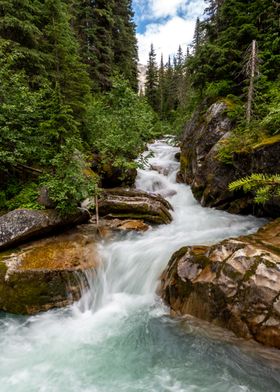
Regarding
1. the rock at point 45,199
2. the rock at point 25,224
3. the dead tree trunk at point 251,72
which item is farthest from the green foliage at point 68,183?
the dead tree trunk at point 251,72

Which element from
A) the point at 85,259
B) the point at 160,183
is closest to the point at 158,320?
the point at 85,259

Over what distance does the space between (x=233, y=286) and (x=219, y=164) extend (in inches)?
249

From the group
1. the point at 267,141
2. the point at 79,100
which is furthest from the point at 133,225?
the point at 79,100

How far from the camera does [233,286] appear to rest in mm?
4992

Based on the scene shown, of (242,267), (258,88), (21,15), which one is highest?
(21,15)

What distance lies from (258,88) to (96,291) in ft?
31.8

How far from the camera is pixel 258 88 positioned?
10.9 meters

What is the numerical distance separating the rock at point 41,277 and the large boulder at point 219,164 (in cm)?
574

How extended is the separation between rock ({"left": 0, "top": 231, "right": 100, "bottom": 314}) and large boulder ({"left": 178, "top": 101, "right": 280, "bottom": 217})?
5.74 m

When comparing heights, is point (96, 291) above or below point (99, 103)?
below

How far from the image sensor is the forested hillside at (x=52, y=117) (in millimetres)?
8398

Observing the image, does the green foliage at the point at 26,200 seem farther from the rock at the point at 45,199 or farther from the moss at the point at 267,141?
the moss at the point at 267,141

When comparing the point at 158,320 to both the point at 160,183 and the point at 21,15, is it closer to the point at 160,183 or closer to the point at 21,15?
the point at 160,183

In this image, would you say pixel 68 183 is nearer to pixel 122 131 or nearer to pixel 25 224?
pixel 25 224
